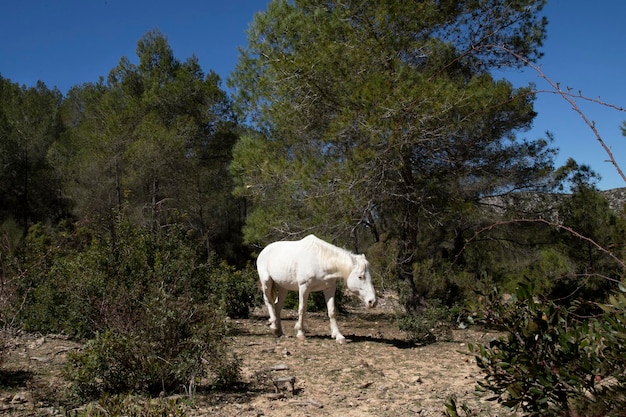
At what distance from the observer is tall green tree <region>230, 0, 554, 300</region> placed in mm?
8805

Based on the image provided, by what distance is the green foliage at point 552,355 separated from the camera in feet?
6.77

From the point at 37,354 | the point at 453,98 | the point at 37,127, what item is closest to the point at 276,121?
the point at 453,98

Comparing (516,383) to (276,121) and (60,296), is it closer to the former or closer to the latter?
(60,296)

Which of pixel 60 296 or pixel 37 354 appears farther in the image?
pixel 60 296

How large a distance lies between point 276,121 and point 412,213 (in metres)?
3.09

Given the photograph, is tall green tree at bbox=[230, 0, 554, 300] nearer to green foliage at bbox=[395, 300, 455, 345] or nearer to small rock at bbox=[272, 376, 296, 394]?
green foliage at bbox=[395, 300, 455, 345]

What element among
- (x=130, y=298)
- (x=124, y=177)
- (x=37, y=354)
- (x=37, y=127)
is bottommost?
(x=37, y=354)

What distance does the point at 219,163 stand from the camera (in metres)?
19.4

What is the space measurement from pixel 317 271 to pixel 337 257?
354 mm

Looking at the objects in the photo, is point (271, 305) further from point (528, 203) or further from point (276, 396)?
point (528, 203)

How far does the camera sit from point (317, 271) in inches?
308

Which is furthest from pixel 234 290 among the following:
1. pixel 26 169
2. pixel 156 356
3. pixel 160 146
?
pixel 26 169

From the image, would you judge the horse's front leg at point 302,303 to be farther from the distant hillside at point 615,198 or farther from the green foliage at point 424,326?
the distant hillside at point 615,198

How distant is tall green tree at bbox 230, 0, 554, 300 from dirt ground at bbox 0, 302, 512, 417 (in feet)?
7.79
